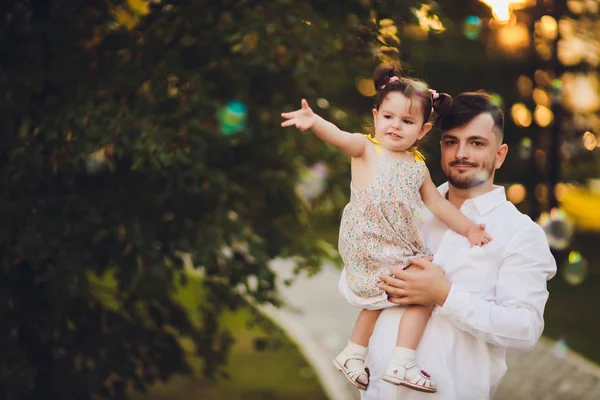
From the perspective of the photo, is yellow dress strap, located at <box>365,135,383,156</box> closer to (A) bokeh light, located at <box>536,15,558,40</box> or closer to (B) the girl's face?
(B) the girl's face

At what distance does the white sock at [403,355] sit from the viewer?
8.84ft

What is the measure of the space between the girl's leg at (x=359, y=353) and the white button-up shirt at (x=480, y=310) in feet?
0.09

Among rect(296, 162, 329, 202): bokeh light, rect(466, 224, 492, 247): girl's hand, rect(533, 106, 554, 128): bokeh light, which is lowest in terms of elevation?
rect(533, 106, 554, 128): bokeh light

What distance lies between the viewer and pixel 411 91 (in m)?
2.71

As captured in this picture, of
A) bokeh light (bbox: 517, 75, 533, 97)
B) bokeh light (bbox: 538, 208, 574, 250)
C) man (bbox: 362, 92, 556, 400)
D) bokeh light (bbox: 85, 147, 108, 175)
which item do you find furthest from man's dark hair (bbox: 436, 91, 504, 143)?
bokeh light (bbox: 517, 75, 533, 97)

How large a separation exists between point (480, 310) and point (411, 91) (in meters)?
0.76

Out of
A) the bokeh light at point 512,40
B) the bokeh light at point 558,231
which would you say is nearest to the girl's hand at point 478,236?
the bokeh light at point 558,231

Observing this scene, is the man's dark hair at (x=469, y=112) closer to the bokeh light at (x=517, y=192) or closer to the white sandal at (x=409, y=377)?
the white sandal at (x=409, y=377)

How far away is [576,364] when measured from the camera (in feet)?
26.9

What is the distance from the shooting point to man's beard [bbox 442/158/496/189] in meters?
2.76

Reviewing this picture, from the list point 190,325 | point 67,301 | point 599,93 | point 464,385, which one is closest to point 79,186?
point 67,301

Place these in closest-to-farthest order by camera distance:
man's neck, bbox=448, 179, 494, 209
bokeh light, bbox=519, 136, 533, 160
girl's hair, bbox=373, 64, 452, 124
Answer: girl's hair, bbox=373, 64, 452, 124
man's neck, bbox=448, 179, 494, 209
bokeh light, bbox=519, 136, 533, 160

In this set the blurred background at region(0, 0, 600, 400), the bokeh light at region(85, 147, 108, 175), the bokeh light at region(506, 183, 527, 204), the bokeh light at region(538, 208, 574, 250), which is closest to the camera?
the blurred background at region(0, 0, 600, 400)

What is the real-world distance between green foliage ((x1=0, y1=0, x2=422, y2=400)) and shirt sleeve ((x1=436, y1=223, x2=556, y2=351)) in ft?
5.05
